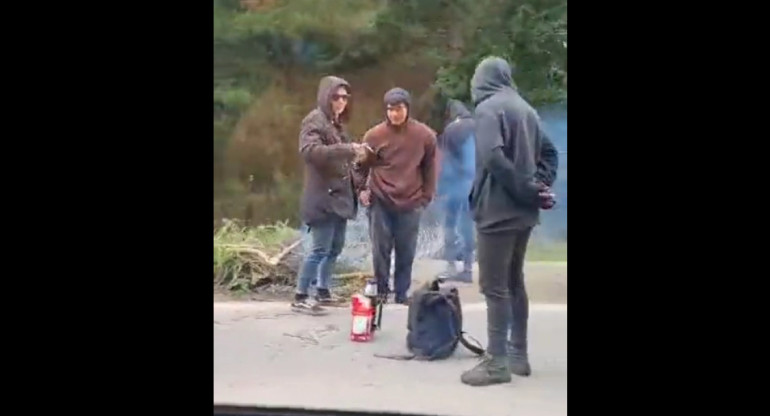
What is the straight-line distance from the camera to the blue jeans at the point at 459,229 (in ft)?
10.7

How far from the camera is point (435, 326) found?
130 inches

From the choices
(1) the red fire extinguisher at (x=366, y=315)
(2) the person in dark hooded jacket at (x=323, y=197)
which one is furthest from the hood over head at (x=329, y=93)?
(1) the red fire extinguisher at (x=366, y=315)

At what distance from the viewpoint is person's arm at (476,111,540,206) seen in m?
3.22

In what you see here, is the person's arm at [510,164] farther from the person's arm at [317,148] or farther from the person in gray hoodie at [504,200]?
the person's arm at [317,148]

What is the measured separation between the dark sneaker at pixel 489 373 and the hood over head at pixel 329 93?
997mm

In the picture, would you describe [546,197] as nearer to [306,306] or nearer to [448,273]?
[448,273]

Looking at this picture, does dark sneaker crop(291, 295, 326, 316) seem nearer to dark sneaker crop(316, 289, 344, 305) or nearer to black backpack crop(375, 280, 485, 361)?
dark sneaker crop(316, 289, 344, 305)

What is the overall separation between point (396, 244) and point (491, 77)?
68 centimetres

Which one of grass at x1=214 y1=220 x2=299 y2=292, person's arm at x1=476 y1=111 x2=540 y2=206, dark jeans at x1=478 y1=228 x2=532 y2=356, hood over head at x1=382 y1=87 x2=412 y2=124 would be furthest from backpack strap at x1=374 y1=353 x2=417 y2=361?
hood over head at x1=382 y1=87 x2=412 y2=124
